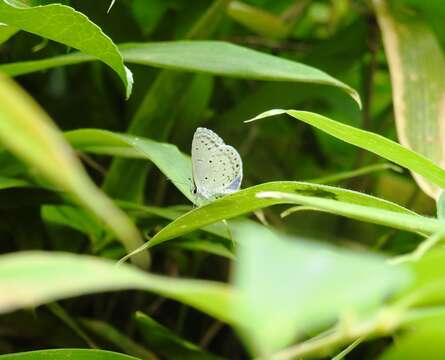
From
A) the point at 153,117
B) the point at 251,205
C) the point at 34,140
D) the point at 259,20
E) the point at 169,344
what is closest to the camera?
the point at 34,140

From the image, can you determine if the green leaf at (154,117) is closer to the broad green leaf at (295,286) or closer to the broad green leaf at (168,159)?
the broad green leaf at (168,159)

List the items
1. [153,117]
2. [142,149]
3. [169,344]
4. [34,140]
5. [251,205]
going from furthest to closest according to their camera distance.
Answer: [153,117] → [169,344] → [142,149] → [251,205] → [34,140]

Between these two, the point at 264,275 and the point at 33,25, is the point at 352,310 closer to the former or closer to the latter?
the point at 264,275

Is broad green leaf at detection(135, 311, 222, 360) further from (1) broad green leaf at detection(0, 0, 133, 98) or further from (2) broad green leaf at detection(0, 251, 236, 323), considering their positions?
(2) broad green leaf at detection(0, 251, 236, 323)

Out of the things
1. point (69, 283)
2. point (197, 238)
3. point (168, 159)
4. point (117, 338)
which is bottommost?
point (117, 338)

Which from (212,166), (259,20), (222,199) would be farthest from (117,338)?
(259,20)

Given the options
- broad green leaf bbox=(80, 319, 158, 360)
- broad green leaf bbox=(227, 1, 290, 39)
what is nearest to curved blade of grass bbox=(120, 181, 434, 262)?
broad green leaf bbox=(80, 319, 158, 360)

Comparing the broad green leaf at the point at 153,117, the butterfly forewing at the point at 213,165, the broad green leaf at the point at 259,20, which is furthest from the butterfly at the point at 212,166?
the broad green leaf at the point at 259,20

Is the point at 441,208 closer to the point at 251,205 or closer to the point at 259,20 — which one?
the point at 251,205

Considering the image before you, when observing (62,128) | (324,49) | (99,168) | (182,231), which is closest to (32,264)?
(182,231)
